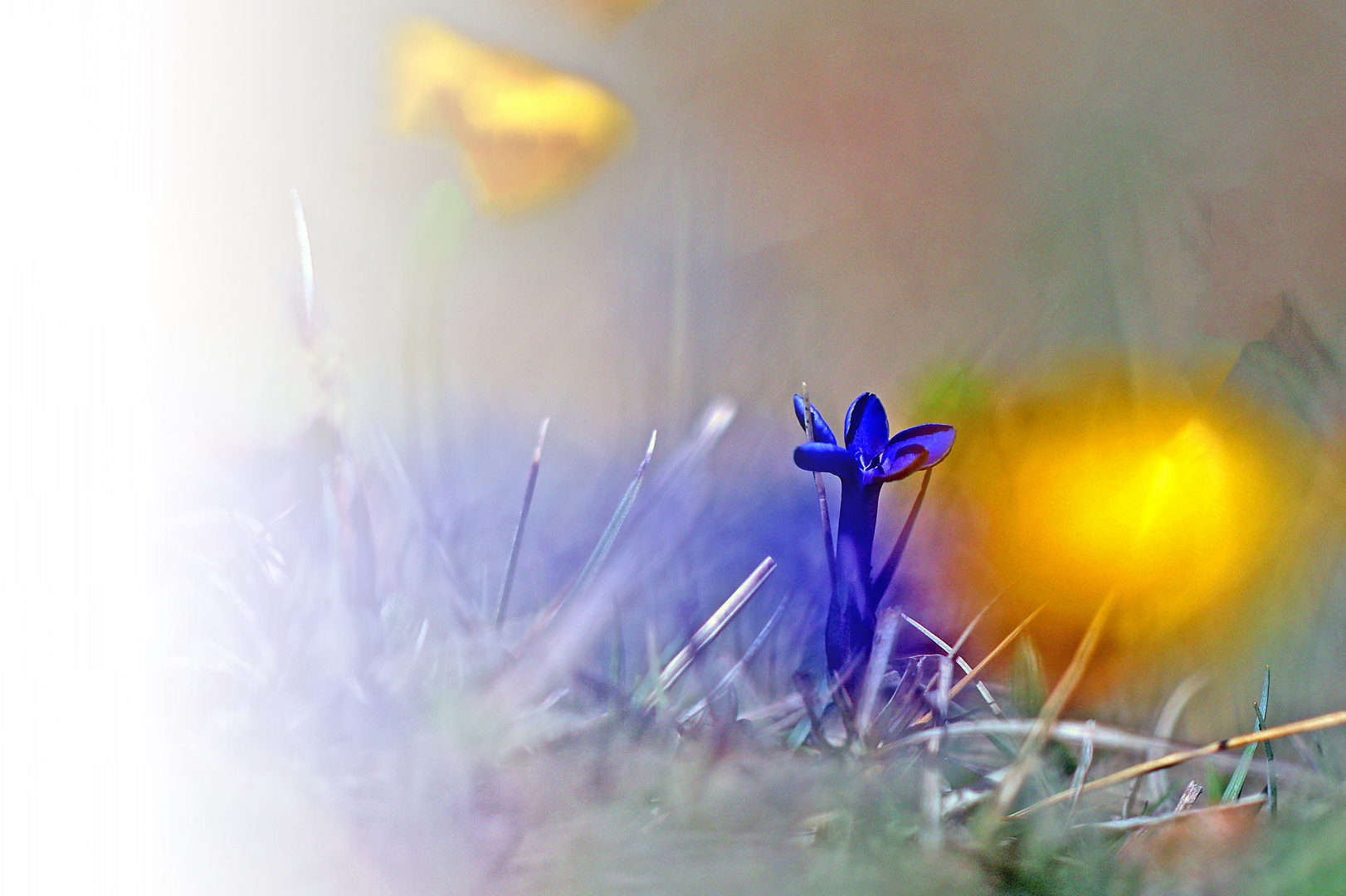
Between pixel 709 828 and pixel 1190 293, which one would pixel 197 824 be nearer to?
pixel 709 828

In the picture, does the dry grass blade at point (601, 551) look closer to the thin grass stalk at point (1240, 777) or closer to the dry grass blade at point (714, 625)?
the dry grass blade at point (714, 625)

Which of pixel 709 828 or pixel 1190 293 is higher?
pixel 1190 293

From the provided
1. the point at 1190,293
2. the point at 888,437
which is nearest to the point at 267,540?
the point at 888,437

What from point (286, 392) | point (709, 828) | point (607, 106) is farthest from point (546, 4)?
point (709, 828)

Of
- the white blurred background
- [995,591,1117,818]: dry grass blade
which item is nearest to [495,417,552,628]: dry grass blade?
Result: the white blurred background

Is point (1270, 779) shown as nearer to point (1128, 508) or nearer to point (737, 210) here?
point (1128, 508)

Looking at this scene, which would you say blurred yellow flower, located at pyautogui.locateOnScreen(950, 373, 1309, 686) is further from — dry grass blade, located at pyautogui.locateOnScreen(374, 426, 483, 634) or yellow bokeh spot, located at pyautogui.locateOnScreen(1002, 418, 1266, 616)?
dry grass blade, located at pyautogui.locateOnScreen(374, 426, 483, 634)

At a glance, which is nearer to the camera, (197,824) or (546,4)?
(197,824)
